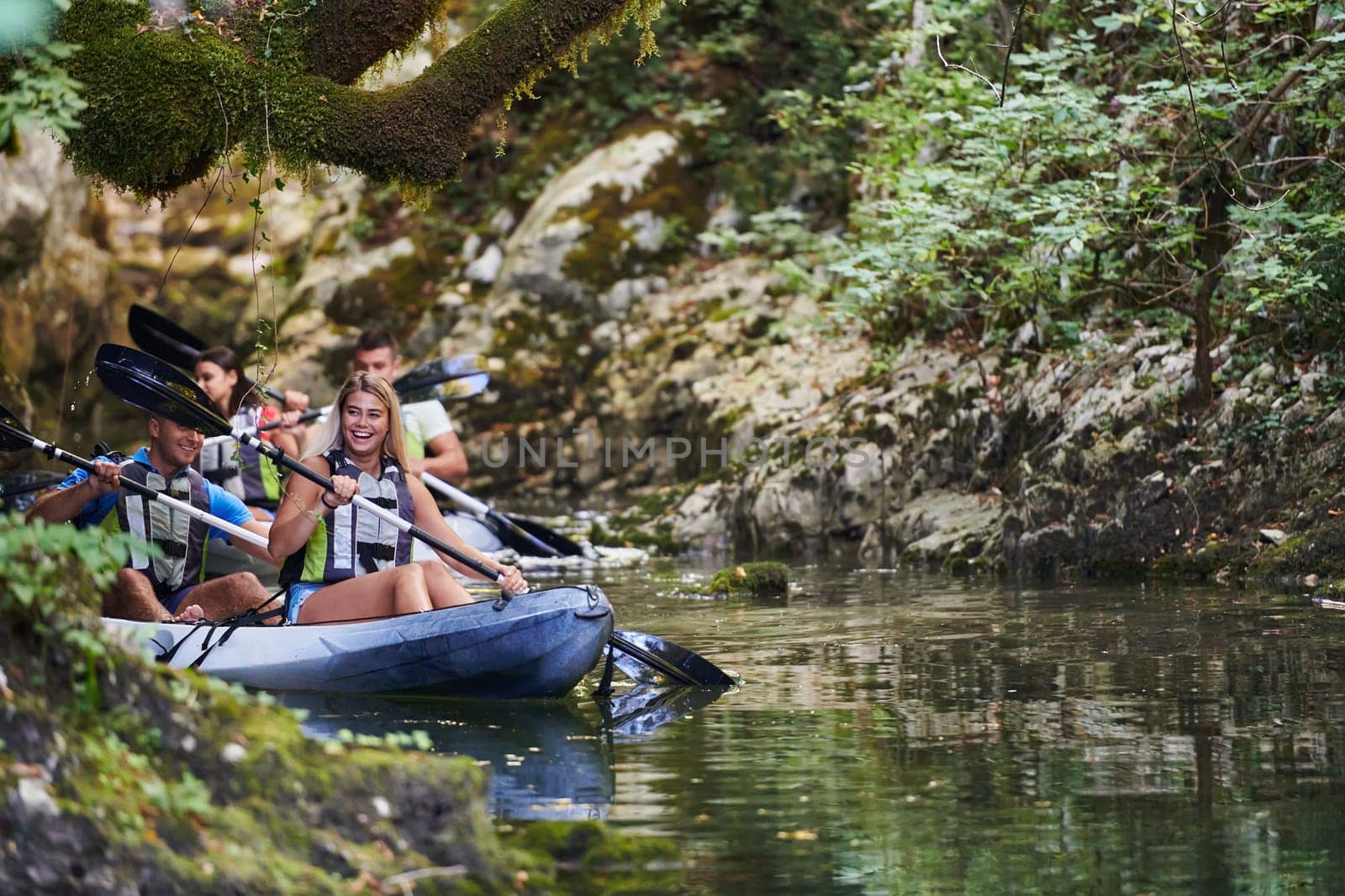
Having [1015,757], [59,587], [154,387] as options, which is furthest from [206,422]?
[1015,757]

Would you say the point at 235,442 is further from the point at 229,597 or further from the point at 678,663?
the point at 678,663

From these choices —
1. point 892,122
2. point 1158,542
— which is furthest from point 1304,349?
point 892,122

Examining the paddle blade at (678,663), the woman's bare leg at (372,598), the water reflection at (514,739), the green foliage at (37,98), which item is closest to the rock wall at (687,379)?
the woman's bare leg at (372,598)

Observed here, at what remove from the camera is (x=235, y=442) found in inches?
376

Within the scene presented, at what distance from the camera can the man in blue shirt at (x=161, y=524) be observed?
647 cm

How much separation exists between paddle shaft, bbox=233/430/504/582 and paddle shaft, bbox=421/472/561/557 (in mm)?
4850

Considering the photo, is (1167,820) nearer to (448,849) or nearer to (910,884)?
(910,884)

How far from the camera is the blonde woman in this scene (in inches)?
239

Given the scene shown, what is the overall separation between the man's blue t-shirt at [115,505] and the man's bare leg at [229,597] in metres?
0.34

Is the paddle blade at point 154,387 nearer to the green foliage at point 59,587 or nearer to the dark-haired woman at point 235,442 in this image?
the dark-haired woman at point 235,442

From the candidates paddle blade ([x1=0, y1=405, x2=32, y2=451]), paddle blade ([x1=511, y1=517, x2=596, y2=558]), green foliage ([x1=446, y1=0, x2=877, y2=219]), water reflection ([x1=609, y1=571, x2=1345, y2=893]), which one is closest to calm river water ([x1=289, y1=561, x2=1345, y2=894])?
water reflection ([x1=609, y1=571, x2=1345, y2=893])

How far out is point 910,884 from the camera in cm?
340

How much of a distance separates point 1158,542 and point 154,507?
6123 mm

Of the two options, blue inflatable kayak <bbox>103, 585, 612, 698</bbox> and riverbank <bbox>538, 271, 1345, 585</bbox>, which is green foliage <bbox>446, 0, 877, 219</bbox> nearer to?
riverbank <bbox>538, 271, 1345, 585</bbox>
